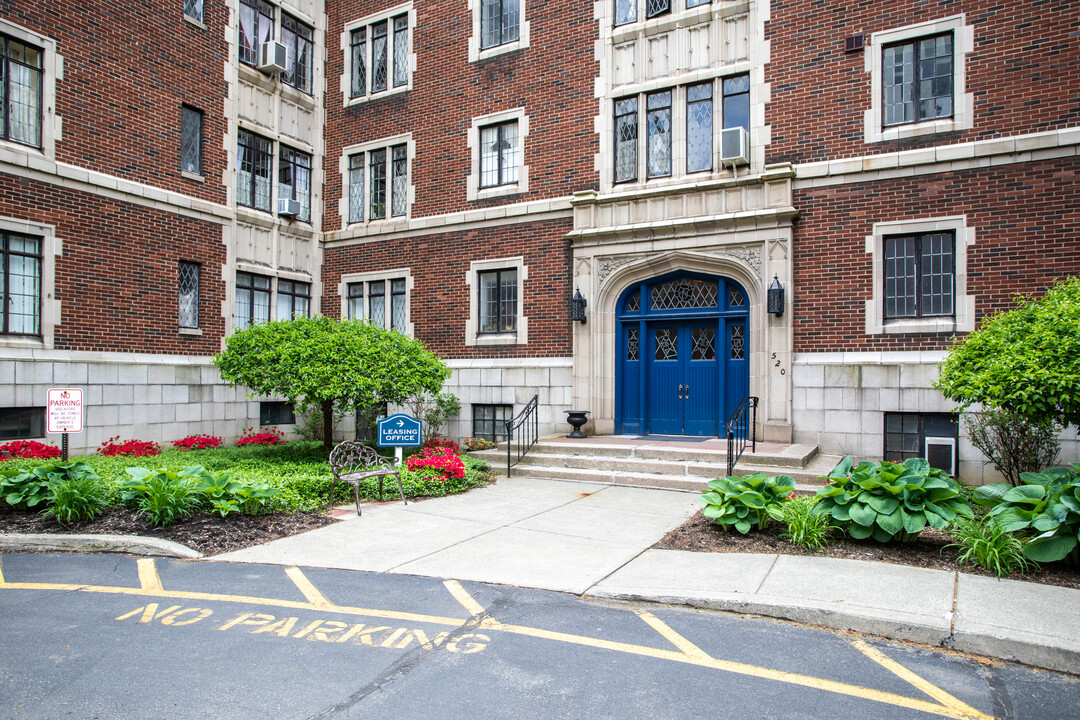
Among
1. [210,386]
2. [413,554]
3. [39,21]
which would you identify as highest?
[39,21]

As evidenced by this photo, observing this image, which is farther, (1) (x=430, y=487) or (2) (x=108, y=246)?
(2) (x=108, y=246)

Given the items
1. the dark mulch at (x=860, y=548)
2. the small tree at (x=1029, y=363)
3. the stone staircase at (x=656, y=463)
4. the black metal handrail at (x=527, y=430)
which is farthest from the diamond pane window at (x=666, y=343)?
the dark mulch at (x=860, y=548)

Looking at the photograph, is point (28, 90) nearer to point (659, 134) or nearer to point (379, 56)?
point (379, 56)

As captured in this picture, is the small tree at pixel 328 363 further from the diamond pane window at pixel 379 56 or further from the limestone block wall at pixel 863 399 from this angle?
the diamond pane window at pixel 379 56

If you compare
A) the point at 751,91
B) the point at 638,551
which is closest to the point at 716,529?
the point at 638,551

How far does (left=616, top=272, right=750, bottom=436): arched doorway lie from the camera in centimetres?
1348

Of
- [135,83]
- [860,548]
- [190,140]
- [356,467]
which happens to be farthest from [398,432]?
[135,83]

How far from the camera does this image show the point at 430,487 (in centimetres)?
1085

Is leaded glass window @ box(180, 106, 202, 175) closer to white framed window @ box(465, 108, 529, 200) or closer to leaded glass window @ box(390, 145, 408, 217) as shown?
leaded glass window @ box(390, 145, 408, 217)

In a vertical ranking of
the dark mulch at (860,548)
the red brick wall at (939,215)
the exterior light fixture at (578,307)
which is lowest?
the dark mulch at (860,548)

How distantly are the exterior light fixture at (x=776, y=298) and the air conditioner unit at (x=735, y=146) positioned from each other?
2.44 m

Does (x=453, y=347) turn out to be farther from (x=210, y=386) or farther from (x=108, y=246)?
(x=108, y=246)

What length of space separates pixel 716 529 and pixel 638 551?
1147 mm

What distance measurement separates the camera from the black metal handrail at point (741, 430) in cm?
1053
